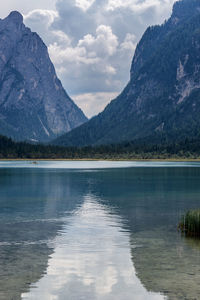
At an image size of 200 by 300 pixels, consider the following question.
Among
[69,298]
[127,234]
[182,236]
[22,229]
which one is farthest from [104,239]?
[69,298]

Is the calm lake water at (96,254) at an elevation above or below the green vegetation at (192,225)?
below

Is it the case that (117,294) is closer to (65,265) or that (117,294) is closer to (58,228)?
(65,265)

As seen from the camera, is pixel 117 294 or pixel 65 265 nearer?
pixel 117 294

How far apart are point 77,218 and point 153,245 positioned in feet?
51.5

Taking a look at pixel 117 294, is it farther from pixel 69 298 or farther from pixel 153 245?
pixel 153 245

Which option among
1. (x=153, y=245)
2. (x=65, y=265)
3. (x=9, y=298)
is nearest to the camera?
(x=9, y=298)

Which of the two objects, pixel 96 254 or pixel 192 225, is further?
pixel 192 225

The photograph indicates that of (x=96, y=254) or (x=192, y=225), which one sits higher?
(x=192, y=225)

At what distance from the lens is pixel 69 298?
19.0 meters

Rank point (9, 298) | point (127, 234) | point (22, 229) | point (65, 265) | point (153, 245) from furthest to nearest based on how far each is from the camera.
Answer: point (22, 229) < point (127, 234) < point (153, 245) < point (65, 265) < point (9, 298)

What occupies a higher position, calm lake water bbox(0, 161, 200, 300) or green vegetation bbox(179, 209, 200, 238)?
green vegetation bbox(179, 209, 200, 238)

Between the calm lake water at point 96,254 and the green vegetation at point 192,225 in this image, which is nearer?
the calm lake water at point 96,254

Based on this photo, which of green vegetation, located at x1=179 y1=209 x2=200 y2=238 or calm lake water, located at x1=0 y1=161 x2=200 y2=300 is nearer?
calm lake water, located at x1=0 y1=161 x2=200 y2=300

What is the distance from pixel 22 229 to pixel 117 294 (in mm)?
19214
